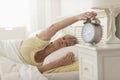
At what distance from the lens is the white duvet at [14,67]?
250 cm

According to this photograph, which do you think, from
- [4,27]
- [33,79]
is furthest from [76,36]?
[4,27]

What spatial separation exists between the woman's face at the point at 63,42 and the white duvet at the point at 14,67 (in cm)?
42

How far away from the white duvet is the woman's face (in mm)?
417

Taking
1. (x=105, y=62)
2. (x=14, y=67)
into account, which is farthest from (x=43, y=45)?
(x=105, y=62)

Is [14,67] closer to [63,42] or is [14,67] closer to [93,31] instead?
[63,42]

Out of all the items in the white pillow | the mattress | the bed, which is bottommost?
the mattress

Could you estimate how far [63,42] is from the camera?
9.78 feet

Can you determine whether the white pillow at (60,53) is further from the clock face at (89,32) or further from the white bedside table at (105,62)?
the white bedside table at (105,62)

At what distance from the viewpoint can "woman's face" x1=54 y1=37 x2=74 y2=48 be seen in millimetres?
2968

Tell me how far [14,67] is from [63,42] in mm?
624

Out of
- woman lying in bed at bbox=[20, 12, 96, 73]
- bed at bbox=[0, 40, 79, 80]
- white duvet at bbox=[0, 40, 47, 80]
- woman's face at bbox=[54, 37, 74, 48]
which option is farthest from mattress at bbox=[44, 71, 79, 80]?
woman's face at bbox=[54, 37, 74, 48]

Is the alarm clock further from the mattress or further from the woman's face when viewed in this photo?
the woman's face

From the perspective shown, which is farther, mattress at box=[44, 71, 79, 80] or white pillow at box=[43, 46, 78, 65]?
white pillow at box=[43, 46, 78, 65]

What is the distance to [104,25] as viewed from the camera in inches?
101
